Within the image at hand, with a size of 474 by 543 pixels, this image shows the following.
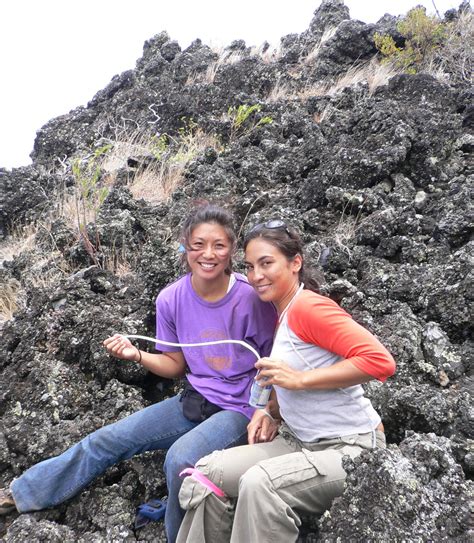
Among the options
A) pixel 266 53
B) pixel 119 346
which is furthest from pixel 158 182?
pixel 266 53

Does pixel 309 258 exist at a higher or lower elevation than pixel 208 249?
lower

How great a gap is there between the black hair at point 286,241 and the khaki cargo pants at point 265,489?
619mm

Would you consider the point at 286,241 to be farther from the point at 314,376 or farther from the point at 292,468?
the point at 292,468

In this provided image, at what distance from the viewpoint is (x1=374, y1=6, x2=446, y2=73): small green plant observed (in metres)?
6.75

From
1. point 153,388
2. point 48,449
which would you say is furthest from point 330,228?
point 48,449

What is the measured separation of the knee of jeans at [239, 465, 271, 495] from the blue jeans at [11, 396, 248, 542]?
1.34 ft

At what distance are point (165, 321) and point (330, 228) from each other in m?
1.80

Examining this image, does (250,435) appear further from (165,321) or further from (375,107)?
(375,107)

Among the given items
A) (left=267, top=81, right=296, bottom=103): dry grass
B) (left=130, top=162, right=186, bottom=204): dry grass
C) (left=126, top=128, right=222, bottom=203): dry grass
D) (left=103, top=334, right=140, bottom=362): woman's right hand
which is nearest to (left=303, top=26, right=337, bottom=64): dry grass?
(left=267, top=81, right=296, bottom=103): dry grass

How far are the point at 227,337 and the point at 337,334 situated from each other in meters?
0.63

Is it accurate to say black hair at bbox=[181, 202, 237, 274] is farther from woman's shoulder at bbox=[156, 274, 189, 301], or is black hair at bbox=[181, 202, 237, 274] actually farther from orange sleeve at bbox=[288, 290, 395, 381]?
orange sleeve at bbox=[288, 290, 395, 381]

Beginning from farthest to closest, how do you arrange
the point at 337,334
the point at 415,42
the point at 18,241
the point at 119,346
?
the point at 415,42 → the point at 18,241 → the point at 119,346 → the point at 337,334

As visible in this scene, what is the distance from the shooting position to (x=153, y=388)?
9.61ft

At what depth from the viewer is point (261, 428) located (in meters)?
2.00
